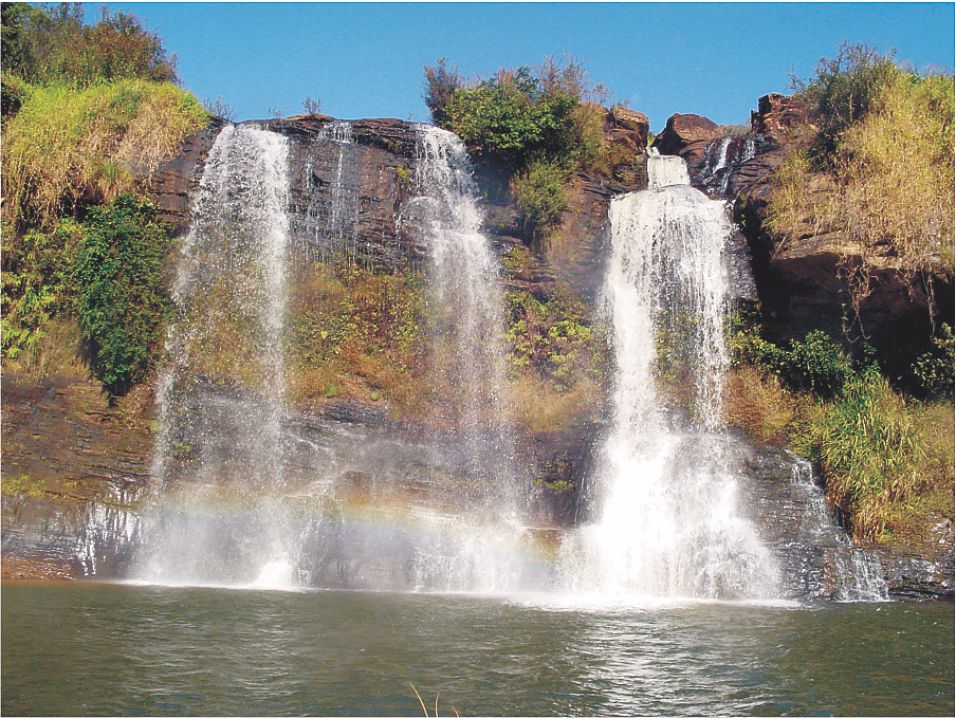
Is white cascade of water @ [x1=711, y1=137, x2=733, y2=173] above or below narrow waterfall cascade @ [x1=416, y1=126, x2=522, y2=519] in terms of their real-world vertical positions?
above

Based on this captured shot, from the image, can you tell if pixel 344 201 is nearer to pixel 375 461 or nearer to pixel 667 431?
pixel 375 461

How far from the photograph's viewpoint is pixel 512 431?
17156mm

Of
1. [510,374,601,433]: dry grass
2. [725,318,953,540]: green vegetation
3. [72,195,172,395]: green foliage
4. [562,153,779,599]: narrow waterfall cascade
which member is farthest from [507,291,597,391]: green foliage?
[72,195,172,395]: green foliage

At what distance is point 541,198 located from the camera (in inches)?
775

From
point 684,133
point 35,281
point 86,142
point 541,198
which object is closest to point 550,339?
point 541,198

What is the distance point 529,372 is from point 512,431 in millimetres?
1843

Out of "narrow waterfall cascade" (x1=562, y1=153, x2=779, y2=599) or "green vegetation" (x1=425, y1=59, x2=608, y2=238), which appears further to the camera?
"green vegetation" (x1=425, y1=59, x2=608, y2=238)

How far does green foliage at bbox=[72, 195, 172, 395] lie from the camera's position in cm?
1628

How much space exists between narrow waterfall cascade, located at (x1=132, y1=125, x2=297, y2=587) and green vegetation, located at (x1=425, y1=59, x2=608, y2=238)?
509 cm

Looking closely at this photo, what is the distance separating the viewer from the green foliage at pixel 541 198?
19.6 m

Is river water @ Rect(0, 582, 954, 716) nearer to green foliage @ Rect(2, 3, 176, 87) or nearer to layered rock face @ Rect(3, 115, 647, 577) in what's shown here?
layered rock face @ Rect(3, 115, 647, 577)

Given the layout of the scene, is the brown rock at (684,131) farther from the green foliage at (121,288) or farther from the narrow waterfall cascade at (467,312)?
the green foliage at (121,288)

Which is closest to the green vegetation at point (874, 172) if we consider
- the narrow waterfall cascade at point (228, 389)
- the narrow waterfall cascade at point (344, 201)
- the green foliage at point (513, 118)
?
the green foliage at point (513, 118)

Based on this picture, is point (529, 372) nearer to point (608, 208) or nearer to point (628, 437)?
point (628, 437)
